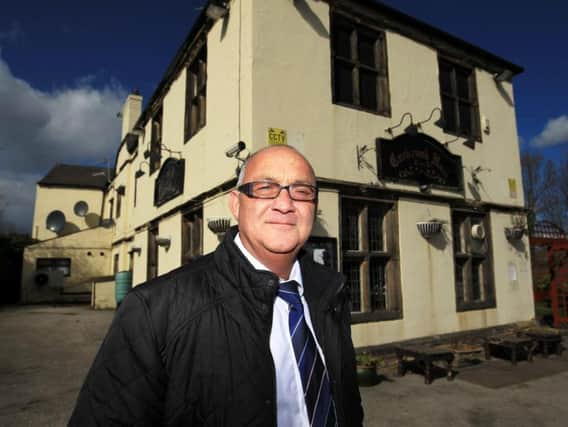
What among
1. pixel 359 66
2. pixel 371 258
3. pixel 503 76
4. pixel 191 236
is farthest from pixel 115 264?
pixel 503 76

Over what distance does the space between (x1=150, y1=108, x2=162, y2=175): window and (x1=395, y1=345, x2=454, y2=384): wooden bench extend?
8.21m

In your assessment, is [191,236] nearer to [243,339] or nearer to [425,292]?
[425,292]

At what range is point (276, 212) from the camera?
5.40 feet

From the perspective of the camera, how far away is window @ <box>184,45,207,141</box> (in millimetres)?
7695

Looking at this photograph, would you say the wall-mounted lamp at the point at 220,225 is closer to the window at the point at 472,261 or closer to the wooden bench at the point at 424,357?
the wooden bench at the point at 424,357

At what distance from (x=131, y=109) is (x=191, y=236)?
11.3 meters

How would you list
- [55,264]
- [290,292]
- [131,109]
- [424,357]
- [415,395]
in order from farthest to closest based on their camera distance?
[55,264] < [131,109] < [424,357] < [415,395] < [290,292]

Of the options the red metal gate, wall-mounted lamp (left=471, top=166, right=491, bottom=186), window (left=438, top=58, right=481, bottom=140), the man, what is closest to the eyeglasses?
the man

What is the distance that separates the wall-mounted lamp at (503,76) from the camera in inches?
338

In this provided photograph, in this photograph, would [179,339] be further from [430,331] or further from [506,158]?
[506,158]

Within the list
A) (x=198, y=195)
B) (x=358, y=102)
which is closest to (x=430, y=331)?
(x=358, y=102)

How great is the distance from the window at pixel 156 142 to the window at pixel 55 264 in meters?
12.2

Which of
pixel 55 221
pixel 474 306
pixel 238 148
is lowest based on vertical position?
pixel 474 306

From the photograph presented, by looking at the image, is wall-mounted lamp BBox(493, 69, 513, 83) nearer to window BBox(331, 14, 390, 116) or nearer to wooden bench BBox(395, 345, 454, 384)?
window BBox(331, 14, 390, 116)
